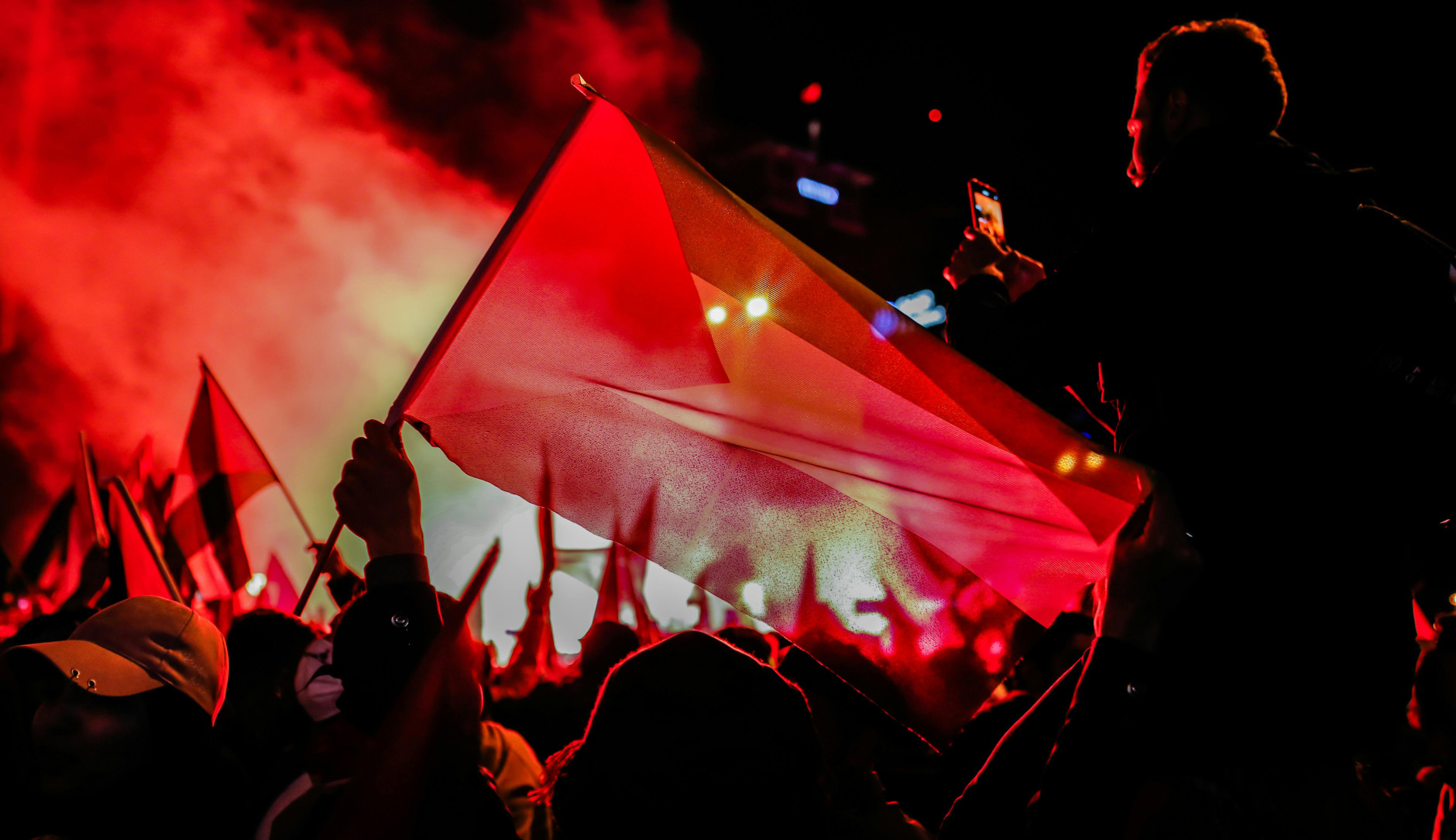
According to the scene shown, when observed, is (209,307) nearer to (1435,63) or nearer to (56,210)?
(56,210)

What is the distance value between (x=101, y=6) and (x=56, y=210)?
2.36m

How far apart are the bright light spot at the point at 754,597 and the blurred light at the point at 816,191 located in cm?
1381

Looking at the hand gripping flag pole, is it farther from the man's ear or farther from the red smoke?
the red smoke

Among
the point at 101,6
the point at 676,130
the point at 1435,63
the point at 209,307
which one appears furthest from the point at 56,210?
the point at 1435,63

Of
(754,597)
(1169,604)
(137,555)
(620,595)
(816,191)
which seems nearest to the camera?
(1169,604)

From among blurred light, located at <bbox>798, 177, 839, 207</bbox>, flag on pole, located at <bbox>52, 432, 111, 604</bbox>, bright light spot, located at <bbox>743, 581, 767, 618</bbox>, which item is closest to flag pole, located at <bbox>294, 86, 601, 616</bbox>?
bright light spot, located at <bbox>743, 581, 767, 618</bbox>

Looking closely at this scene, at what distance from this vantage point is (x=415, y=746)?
55.5 inches

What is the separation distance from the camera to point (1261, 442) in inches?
54.7

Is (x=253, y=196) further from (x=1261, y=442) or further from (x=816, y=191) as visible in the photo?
(x=1261, y=442)

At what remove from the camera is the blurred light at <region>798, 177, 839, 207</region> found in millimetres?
14906

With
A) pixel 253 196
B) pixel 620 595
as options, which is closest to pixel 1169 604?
pixel 620 595

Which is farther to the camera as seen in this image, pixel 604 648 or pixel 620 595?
pixel 620 595

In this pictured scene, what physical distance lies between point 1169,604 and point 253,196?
981 centimetres

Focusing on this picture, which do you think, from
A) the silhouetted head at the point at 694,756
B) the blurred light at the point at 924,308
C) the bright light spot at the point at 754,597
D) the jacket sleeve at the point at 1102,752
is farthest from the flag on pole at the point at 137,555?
the blurred light at the point at 924,308
